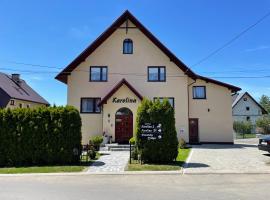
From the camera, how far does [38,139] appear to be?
1573 cm

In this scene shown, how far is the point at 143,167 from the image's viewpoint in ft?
46.7

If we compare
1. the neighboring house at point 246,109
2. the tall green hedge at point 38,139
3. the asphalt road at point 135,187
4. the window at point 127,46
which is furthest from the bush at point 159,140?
the neighboring house at point 246,109

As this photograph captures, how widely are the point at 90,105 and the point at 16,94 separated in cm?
2200

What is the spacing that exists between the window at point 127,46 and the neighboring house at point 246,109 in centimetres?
3845

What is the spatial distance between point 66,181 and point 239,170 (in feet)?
22.8

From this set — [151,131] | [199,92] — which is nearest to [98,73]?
[199,92]

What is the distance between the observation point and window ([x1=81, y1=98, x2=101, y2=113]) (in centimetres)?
2672

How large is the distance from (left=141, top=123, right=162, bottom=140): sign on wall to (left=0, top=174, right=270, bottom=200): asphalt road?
3339 mm

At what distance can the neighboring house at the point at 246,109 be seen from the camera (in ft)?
198

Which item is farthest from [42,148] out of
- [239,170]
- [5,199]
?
[239,170]

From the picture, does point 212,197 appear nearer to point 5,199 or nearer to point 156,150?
point 5,199

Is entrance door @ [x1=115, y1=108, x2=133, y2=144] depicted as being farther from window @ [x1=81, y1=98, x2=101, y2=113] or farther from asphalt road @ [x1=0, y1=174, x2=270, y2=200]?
asphalt road @ [x1=0, y1=174, x2=270, y2=200]

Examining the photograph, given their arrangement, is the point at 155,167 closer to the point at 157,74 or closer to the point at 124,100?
the point at 124,100

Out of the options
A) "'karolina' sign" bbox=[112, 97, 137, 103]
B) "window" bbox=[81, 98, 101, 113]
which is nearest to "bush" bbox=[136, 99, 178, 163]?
"'karolina' sign" bbox=[112, 97, 137, 103]
